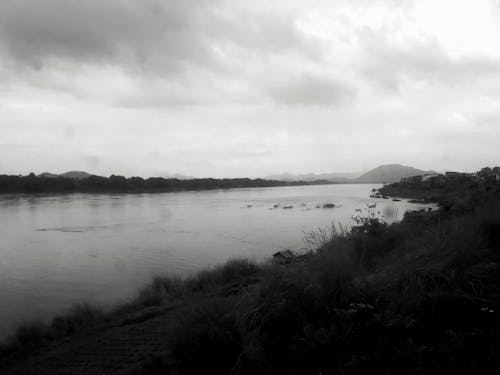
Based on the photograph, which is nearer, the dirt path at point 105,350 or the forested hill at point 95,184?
the dirt path at point 105,350

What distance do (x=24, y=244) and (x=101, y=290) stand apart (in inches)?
537

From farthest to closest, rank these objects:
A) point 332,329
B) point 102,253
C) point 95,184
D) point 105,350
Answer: point 95,184 → point 102,253 → point 105,350 → point 332,329

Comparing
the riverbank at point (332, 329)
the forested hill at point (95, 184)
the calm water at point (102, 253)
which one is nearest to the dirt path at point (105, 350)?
the riverbank at point (332, 329)

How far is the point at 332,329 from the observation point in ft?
12.5

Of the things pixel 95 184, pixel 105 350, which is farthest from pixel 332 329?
pixel 95 184

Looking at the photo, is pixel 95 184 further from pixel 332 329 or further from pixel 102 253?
pixel 332 329

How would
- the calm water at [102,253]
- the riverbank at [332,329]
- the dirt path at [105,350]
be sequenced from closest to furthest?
the riverbank at [332,329] → the dirt path at [105,350] → the calm water at [102,253]

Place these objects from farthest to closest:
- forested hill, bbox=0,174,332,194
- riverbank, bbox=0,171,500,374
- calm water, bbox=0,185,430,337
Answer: forested hill, bbox=0,174,332,194
calm water, bbox=0,185,430,337
riverbank, bbox=0,171,500,374

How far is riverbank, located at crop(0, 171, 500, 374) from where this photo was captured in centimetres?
346

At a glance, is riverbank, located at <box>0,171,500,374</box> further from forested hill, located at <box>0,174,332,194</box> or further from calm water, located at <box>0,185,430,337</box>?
forested hill, located at <box>0,174,332,194</box>

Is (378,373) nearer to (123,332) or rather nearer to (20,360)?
(123,332)

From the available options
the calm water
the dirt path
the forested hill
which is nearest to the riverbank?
the dirt path

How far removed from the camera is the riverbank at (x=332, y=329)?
3.46 metres

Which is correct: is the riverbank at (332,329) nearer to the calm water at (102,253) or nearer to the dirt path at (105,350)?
the dirt path at (105,350)
